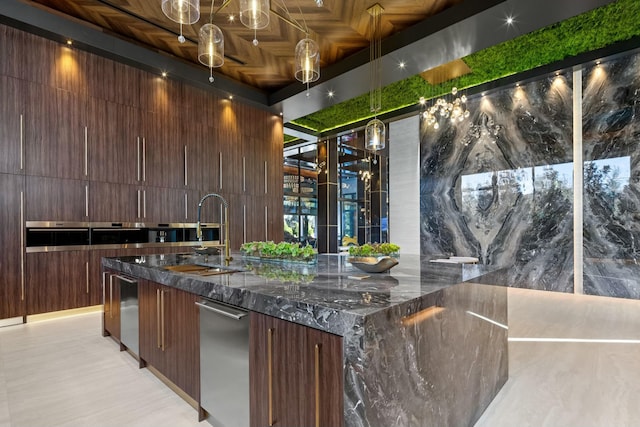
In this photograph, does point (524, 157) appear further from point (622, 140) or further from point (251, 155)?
point (251, 155)

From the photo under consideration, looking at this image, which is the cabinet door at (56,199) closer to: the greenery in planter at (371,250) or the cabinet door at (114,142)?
the cabinet door at (114,142)

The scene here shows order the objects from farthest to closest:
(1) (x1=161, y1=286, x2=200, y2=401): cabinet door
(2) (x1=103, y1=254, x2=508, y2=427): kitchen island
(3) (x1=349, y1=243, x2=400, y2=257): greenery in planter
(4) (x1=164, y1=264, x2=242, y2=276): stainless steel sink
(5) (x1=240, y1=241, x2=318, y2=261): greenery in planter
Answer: (3) (x1=349, y1=243, x2=400, y2=257): greenery in planter → (5) (x1=240, y1=241, x2=318, y2=261): greenery in planter → (4) (x1=164, y1=264, x2=242, y2=276): stainless steel sink → (1) (x1=161, y1=286, x2=200, y2=401): cabinet door → (2) (x1=103, y1=254, x2=508, y2=427): kitchen island

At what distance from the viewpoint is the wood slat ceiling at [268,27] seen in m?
3.94

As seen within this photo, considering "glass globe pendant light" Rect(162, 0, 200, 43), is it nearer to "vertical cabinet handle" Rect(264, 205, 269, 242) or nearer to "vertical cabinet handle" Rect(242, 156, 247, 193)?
"vertical cabinet handle" Rect(242, 156, 247, 193)

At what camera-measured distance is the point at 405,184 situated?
7.82 metres

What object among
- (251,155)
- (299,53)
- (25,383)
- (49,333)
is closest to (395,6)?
(299,53)

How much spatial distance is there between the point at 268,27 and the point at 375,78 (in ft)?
5.88

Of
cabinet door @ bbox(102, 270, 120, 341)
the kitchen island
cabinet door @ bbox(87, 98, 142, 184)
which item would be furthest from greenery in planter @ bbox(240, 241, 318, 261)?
cabinet door @ bbox(87, 98, 142, 184)

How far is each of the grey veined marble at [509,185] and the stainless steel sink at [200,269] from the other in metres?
5.56

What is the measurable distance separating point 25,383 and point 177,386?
1.23 meters

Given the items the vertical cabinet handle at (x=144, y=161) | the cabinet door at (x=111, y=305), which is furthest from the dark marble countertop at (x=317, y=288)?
the vertical cabinet handle at (x=144, y=161)

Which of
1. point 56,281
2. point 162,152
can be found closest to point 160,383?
point 56,281

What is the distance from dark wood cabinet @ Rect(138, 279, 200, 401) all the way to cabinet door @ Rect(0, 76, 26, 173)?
2.72m

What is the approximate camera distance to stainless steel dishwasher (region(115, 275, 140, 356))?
2.51 metres
